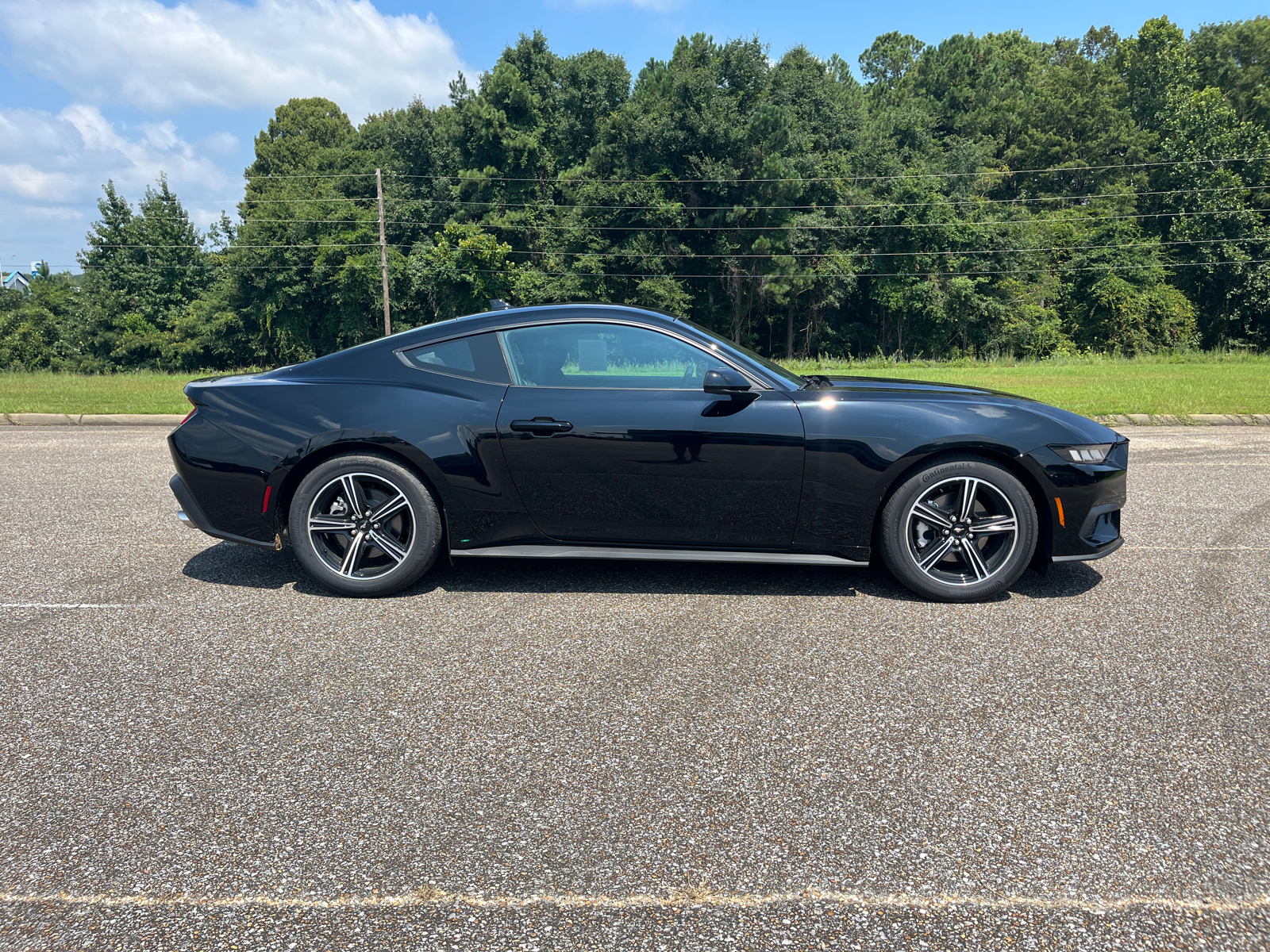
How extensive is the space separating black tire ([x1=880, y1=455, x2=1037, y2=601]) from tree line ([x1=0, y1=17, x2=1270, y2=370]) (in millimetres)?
43645

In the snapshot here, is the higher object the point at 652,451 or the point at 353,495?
the point at 652,451

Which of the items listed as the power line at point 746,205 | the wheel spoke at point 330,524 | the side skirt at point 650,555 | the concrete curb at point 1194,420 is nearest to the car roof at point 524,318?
the wheel spoke at point 330,524

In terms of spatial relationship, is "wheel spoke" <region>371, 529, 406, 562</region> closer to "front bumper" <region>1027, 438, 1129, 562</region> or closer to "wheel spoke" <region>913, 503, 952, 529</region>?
"wheel spoke" <region>913, 503, 952, 529</region>

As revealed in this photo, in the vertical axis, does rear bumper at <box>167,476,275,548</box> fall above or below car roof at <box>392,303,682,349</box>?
below

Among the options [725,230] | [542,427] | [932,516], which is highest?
[725,230]

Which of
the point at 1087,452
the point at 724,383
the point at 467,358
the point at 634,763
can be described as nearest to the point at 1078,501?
the point at 1087,452

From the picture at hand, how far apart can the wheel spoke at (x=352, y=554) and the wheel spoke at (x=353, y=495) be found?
4.6 inches

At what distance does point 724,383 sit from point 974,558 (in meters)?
1.55

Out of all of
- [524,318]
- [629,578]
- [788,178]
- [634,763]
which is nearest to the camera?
[634,763]

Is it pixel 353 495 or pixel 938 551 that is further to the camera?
pixel 353 495

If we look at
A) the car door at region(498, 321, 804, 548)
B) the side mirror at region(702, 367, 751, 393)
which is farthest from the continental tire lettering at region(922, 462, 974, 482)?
the side mirror at region(702, 367, 751, 393)

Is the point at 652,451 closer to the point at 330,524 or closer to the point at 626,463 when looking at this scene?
the point at 626,463

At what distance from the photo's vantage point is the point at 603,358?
450cm

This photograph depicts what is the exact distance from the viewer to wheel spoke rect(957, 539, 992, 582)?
4.37 metres
